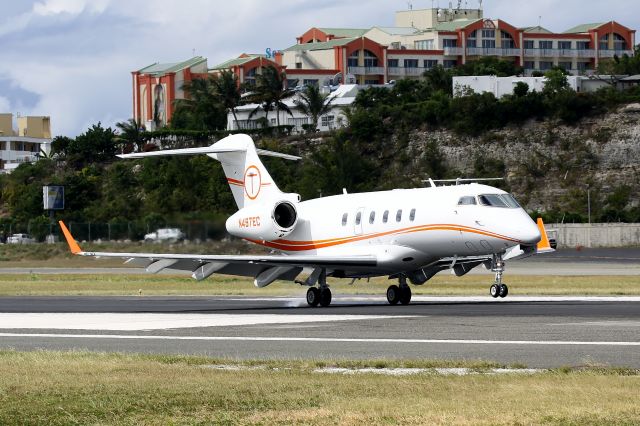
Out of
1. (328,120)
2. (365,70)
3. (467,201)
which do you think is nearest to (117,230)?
(467,201)

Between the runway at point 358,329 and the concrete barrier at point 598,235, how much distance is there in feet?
193

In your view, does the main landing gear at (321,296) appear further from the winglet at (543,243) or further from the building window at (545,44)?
the building window at (545,44)

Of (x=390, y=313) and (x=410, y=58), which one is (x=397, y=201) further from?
(x=410, y=58)

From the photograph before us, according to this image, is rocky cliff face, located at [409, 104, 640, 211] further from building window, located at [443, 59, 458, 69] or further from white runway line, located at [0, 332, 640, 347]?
white runway line, located at [0, 332, 640, 347]

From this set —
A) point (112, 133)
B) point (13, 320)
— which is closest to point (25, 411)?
point (13, 320)

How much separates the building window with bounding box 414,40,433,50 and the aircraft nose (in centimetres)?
13938

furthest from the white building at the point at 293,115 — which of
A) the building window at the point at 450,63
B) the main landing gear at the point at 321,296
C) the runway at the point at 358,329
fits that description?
the main landing gear at the point at 321,296

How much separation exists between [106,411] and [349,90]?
13284 cm

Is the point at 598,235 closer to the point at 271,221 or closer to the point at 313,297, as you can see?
the point at 271,221

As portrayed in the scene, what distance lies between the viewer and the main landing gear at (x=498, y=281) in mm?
Result: 33781

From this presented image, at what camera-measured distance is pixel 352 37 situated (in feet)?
568

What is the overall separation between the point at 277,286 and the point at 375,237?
1450cm

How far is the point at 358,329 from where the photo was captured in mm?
26578

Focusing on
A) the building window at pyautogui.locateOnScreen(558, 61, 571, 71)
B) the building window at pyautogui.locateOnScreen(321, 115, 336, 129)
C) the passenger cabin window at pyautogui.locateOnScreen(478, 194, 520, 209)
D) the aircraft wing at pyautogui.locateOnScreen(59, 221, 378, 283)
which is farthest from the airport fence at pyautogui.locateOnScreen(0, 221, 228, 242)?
the building window at pyautogui.locateOnScreen(558, 61, 571, 71)
